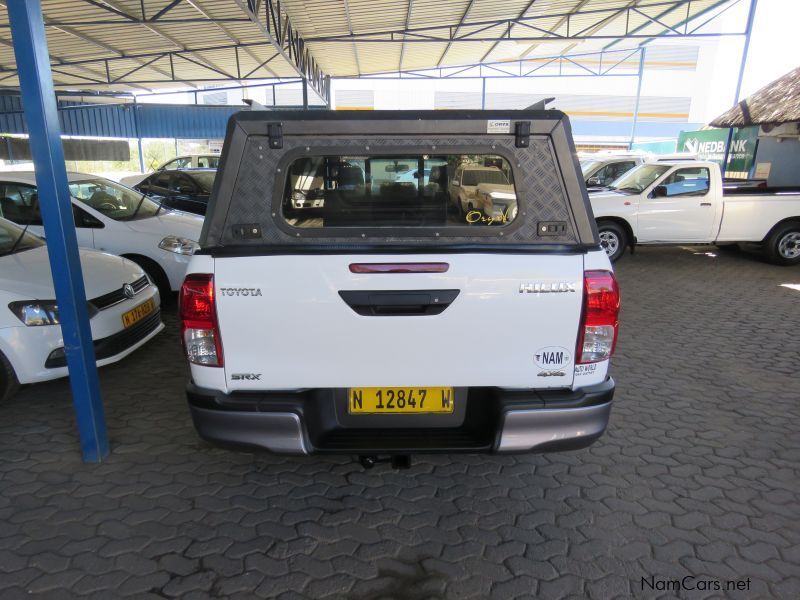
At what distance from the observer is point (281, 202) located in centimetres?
234

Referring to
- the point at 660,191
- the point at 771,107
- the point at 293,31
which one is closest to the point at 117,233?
the point at 660,191

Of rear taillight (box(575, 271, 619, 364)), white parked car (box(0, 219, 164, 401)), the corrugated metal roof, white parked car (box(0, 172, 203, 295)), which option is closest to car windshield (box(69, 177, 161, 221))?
white parked car (box(0, 172, 203, 295))

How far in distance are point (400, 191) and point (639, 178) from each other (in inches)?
321

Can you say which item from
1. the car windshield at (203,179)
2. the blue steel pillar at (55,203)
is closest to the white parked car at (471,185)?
the blue steel pillar at (55,203)

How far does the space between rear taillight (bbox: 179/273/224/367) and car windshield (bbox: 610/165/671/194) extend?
27.3 feet

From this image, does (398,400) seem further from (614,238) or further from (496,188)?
(614,238)

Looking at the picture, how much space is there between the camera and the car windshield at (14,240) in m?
4.25

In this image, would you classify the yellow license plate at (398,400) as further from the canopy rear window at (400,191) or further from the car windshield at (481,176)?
the car windshield at (481,176)

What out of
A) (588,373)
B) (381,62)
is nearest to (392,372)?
(588,373)

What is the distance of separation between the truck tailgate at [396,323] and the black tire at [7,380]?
2.22m

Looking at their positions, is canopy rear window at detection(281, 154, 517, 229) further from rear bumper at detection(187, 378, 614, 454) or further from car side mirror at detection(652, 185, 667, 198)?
car side mirror at detection(652, 185, 667, 198)

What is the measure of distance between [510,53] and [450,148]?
22.2m

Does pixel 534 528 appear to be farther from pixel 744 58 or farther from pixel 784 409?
pixel 744 58

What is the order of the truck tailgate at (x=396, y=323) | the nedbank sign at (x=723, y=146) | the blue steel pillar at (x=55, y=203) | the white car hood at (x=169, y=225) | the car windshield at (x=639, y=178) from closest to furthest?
1. the truck tailgate at (x=396, y=323)
2. the blue steel pillar at (x=55, y=203)
3. the white car hood at (x=169, y=225)
4. the car windshield at (x=639, y=178)
5. the nedbank sign at (x=723, y=146)
